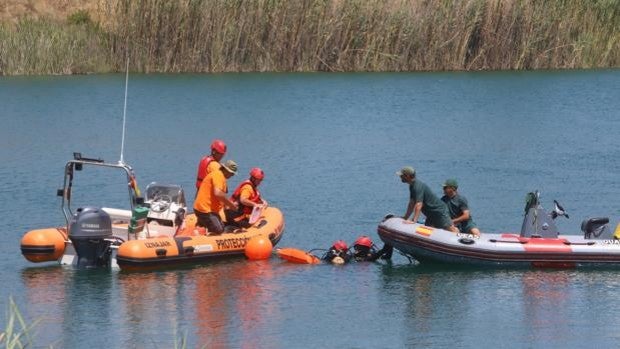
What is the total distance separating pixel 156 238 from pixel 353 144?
1299cm

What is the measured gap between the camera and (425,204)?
53.2 ft

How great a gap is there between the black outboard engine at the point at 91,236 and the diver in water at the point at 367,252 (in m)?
3.03

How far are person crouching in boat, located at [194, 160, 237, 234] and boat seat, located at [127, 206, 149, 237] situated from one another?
0.79m

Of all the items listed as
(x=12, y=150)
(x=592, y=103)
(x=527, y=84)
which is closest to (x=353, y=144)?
(x=12, y=150)

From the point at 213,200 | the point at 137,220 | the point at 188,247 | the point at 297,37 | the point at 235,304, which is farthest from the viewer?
the point at 297,37

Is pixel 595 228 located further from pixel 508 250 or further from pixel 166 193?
pixel 166 193

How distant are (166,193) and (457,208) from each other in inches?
141

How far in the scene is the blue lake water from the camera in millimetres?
13734

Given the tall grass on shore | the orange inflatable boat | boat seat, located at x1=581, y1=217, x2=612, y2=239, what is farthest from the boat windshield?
the tall grass on shore

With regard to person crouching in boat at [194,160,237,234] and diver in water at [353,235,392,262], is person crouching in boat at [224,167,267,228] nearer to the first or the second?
person crouching in boat at [194,160,237,234]

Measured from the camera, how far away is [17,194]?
21922 millimetres

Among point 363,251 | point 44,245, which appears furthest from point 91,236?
point 363,251

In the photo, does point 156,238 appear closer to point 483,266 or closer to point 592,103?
point 483,266

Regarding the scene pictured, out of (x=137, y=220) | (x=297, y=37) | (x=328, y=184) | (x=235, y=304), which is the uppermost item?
(x=297, y=37)
